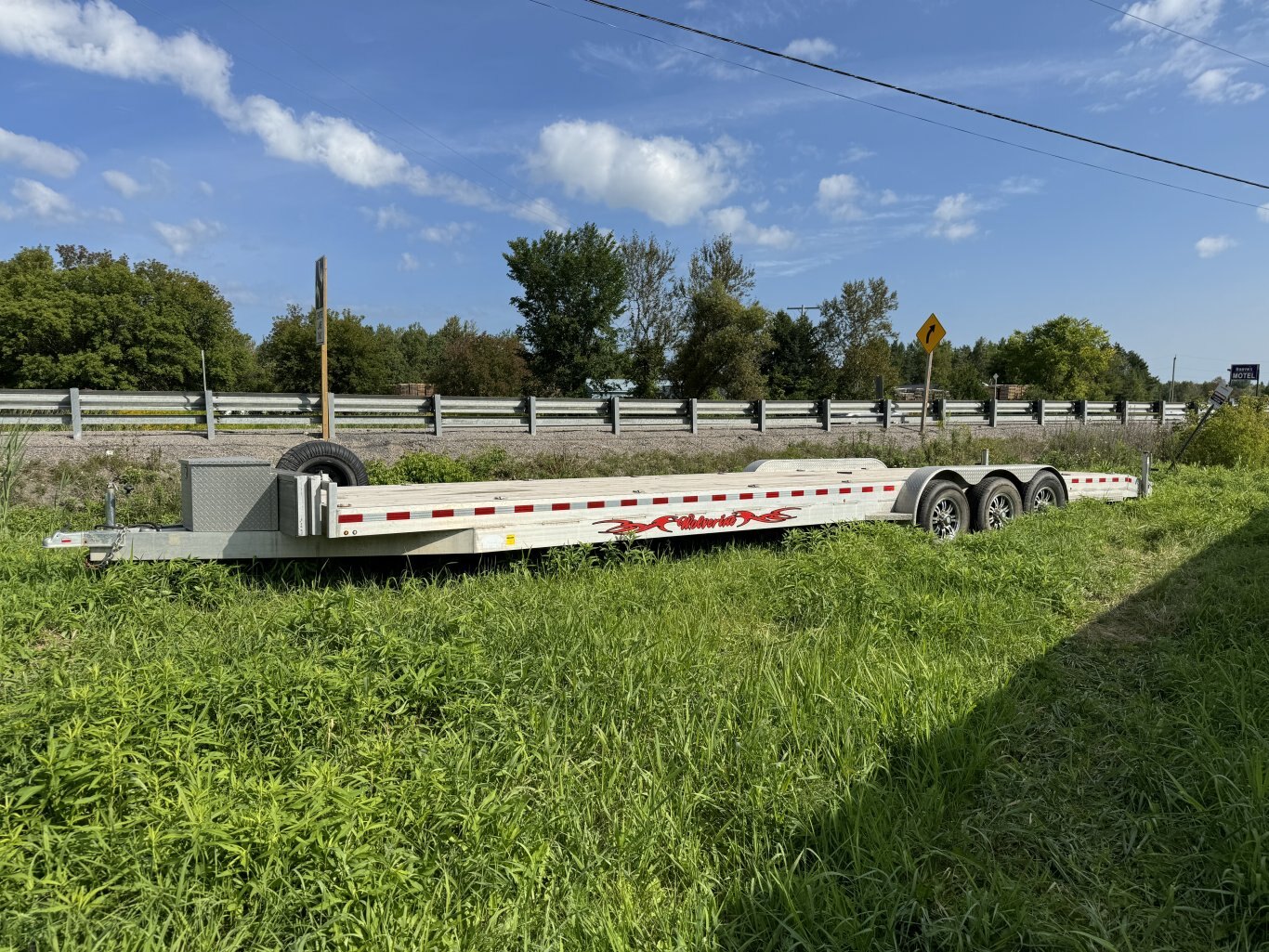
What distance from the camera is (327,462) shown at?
7.71 metres

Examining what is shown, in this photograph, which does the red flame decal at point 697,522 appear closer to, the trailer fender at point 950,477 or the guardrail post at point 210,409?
the trailer fender at point 950,477

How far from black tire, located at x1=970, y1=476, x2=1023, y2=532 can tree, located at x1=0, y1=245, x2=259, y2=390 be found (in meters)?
44.3

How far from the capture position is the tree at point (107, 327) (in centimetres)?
4353

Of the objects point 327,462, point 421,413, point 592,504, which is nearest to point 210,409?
point 421,413

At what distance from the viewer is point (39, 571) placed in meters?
5.48

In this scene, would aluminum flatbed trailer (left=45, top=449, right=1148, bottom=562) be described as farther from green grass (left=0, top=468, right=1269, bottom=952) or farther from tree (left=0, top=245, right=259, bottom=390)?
tree (left=0, top=245, right=259, bottom=390)

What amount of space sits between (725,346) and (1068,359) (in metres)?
34.9

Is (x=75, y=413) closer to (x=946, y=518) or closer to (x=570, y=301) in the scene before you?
(x=946, y=518)

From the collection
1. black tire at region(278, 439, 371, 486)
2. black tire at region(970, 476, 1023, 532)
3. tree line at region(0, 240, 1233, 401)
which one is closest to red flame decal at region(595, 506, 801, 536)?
black tire at region(970, 476, 1023, 532)

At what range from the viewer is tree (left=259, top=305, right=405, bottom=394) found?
168 ft

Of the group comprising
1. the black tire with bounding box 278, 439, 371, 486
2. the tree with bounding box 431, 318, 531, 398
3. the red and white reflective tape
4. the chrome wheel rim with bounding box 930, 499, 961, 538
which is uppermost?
the tree with bounding box 431, 318, 531, 398

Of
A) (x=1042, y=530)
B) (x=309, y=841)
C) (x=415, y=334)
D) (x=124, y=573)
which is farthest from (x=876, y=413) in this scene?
(x=415, y=334)

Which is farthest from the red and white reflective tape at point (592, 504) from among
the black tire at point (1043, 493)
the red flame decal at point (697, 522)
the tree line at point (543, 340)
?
the tree line at point (543, 340)

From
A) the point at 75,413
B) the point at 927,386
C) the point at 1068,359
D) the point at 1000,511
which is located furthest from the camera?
the point at 1068,359
